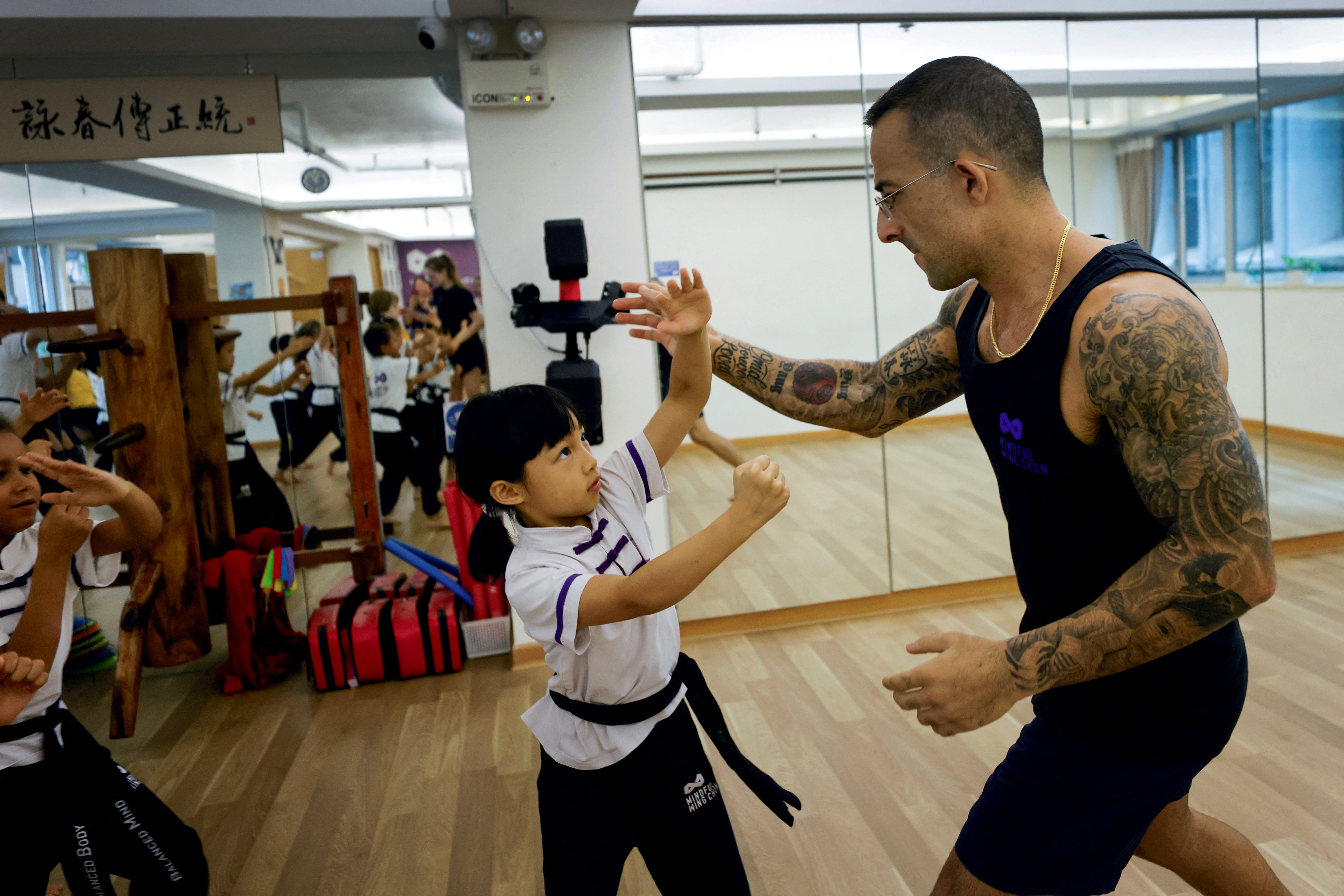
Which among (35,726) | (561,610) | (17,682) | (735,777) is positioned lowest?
(735,777)

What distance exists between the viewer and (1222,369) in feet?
3.74

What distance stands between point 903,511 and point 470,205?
2197 millimetres

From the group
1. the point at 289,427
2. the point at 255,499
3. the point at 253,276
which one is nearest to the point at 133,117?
the point at 253,276

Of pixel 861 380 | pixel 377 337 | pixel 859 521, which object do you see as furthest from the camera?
pixel 377 337

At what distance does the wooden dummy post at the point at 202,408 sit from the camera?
345cm

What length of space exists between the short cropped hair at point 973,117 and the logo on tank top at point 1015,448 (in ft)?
1.13

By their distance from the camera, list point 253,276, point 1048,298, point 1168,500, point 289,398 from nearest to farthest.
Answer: point 1168,500 → point 1048,298 → point 253,276 → point 289,398

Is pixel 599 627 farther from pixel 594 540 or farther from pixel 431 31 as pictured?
pixel 431 31

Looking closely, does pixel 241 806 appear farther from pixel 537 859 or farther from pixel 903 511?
pixel 903 511

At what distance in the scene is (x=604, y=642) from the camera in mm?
1438

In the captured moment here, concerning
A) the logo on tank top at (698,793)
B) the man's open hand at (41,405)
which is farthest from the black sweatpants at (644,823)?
the man's open hand at (41,405)

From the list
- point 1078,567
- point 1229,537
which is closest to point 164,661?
point 1078,567

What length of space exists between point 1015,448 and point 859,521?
8.88 ft

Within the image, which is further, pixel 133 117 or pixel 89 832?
pixel 133 117
